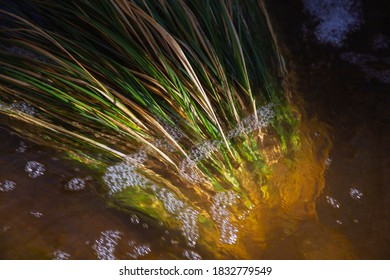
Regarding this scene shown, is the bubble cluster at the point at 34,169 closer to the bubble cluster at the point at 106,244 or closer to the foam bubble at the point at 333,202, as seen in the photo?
the bubble cluster at the point at 106,244

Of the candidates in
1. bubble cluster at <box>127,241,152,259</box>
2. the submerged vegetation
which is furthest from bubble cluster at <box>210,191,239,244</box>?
bubble cluster at <box>127,241,152,259</box>

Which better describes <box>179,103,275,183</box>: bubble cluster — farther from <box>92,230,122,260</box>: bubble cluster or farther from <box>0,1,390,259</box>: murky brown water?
<box>92,230,122,260</box>: bubble cluster

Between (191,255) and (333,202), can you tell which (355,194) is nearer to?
(333,202)

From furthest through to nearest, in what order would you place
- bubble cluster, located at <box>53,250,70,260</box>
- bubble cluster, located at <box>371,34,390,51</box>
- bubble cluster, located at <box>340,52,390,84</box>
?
1. bubble cluster, located at <box>371,34,390,51</box>
2. bubble cluster, located at <box>340,52,390,84</box>
3. bubble cluster, located at <box>53,250,70,260</box>

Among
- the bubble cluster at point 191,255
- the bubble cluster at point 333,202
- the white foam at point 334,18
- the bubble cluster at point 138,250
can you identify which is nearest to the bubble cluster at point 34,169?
the bubble cluster at point 138,250

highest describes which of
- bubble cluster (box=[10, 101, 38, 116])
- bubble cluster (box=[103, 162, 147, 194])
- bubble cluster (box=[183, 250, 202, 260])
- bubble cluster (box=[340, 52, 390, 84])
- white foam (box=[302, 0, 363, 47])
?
white foam (box=[302, 0, 363, 47])
